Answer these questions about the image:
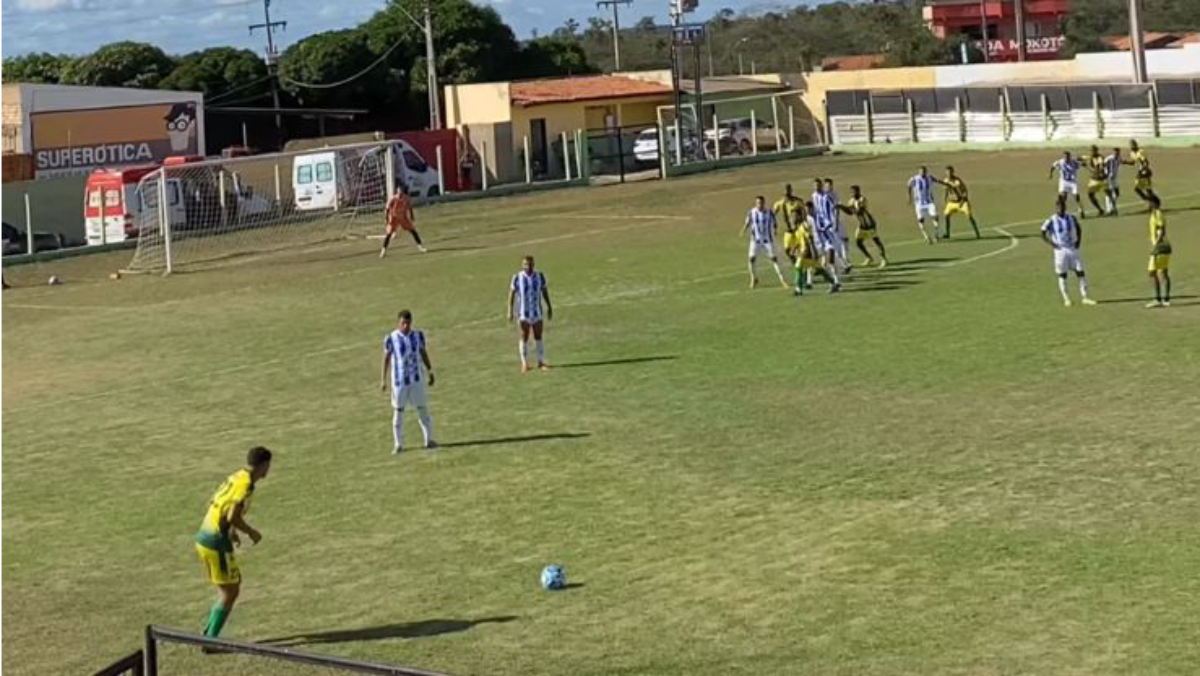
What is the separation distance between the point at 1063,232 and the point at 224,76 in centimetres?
6294

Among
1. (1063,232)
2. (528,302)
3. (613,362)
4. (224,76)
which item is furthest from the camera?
(224,76)

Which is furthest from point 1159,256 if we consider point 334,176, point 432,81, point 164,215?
point 432,81

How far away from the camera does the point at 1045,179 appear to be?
51906 mm

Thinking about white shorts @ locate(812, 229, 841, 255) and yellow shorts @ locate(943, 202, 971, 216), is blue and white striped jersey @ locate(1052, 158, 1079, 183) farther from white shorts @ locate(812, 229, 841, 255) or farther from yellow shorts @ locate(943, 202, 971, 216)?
white shorts @ locate(812, 229, 841, 255)

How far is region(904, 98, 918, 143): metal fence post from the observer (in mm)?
68188

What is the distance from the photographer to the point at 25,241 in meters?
52.3

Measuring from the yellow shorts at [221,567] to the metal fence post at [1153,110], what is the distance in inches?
2063

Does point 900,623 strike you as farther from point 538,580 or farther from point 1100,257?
point 1100,257

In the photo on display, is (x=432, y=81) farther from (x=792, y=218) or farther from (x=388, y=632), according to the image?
(x=388, y=632)

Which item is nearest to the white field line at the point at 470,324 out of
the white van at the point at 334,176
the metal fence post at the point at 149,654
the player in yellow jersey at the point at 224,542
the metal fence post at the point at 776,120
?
the player in yellow jersey at the point at 224,542

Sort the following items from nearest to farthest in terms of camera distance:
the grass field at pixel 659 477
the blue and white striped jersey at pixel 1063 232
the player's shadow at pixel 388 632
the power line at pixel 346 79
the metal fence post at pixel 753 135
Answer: the grass field at pixel 659 477 < the player's shadow at pixel 388 632 < the blue and white striped jersey at pixel 1063 232 < the metal fence post at pixel 753 135 < the power line at pixel 346 79

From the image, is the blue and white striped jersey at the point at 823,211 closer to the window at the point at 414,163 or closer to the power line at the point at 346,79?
the window at the point at 414,163

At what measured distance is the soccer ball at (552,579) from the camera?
1497cm

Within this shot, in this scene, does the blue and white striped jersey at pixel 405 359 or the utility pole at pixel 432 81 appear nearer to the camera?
the blue and white striped jersey at pixel 405 359
